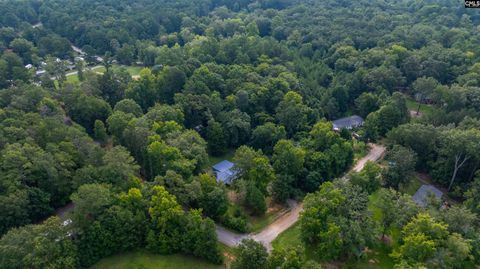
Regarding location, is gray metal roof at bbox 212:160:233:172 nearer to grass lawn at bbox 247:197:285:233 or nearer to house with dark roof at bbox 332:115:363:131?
grass lawn at bbox 247:197:285:233

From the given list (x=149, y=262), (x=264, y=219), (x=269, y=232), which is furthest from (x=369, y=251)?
(x=149, y=262)

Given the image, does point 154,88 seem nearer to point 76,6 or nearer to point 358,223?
point 358,223

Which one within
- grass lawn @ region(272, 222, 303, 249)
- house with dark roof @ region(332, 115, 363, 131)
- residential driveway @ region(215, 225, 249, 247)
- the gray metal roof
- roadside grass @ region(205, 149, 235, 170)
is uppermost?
the gray metal roof

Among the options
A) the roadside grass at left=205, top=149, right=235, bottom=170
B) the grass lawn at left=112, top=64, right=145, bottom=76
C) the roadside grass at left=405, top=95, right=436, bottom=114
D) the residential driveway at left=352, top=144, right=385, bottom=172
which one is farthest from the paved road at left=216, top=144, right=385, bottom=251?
the grass lawn at left=112, top=64, right=145, bottom=76

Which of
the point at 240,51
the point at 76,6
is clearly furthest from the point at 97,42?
the point at 240,51

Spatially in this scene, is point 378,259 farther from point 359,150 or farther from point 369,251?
point 359,150
